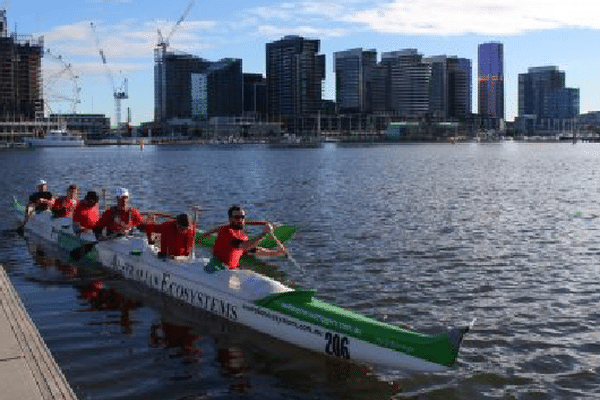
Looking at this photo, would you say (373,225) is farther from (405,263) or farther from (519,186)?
(519,186)

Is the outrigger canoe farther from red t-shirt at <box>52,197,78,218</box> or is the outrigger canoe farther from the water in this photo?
the water

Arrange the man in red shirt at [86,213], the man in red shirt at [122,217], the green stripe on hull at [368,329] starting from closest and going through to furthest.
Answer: the green stripe on hull at [368,329]
the man in red shirt at [122,217]
the man in red shirt at [86,213]

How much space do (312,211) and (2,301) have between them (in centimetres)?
2628

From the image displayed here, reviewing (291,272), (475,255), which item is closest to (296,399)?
(291,272)

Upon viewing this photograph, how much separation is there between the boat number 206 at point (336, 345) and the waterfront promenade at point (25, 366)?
4542 mm

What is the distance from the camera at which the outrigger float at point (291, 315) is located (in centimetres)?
1150

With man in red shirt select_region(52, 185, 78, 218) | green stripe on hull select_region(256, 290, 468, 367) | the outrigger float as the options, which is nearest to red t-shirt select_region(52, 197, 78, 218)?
man in red shirt select_region(52, 185, 78, 218)

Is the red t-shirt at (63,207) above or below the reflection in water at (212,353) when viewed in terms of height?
above

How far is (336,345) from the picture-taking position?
41.1 ft

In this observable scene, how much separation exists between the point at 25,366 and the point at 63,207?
17.4 meters

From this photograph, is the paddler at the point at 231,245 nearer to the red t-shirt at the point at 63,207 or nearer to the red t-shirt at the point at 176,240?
the red t-shirt at the point at 176,240

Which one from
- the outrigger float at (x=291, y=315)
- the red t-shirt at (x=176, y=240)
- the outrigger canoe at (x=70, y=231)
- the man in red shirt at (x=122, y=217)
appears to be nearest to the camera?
the outrigger float at (x=291, y=315)

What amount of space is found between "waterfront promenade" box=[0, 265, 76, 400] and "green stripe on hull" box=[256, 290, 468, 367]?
14.3 ft

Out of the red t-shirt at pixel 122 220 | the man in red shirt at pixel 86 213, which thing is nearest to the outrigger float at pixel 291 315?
the red t-shirt at pixel 122 220
